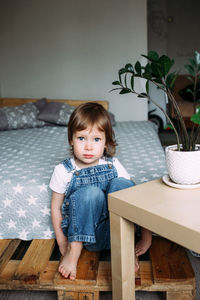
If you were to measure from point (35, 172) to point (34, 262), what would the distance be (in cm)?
48

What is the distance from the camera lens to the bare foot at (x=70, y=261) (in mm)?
980

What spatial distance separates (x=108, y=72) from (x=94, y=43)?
366mm

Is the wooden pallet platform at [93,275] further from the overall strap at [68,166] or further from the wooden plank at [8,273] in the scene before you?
the overall strap at [68,166]

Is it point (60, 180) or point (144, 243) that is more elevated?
point (60, 180)

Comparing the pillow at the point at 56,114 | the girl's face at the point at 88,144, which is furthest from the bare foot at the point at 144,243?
the pillow at the point at 56,114

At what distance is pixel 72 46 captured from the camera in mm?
3328

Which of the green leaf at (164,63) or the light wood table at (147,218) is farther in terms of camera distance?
the green leaf at (164,63)

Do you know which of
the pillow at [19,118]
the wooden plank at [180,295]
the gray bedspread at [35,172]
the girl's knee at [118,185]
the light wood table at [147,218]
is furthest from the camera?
the pillow at [19,118]

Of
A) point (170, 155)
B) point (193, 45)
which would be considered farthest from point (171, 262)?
point (193, 45)

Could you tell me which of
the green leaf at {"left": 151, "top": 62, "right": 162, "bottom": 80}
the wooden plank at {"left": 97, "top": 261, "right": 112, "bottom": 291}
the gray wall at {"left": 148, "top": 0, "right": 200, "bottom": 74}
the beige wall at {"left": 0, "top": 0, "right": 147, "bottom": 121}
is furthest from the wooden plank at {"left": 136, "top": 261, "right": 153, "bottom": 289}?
the gray wall at {"left": 148, "top": 0, "right": 200, "bottom": 74}

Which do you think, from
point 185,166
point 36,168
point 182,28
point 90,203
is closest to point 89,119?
point 90,203

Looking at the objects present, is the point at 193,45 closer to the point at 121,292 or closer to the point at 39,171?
the point at 39,171

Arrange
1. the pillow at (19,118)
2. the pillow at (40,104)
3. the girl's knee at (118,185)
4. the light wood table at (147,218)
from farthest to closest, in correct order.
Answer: the pillow at (40,104)
the pillow at (19,118)
the girl's knee at (118,185)
the light wood table at (147,218)

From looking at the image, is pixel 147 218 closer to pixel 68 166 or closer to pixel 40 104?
pixel 68 166
